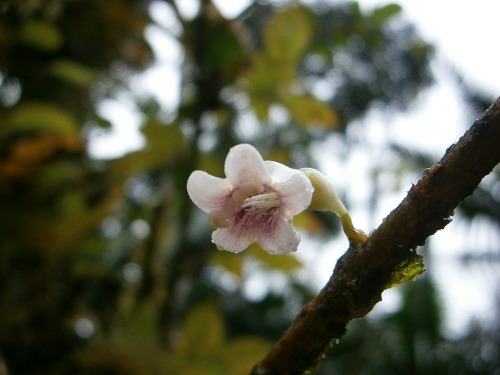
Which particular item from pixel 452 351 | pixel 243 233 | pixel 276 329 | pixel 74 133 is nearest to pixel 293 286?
pixel 276 329

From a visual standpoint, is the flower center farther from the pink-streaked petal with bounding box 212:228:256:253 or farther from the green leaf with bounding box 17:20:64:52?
the green leaf with bounding box 17:20:64:52

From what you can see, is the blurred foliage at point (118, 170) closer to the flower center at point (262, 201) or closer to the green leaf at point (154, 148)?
the green leaf at point (154, 148)

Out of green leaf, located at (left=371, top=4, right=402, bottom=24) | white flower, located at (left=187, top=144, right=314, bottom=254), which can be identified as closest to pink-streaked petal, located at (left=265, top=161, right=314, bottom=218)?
white flower, located at (left=187, top=144, right=314, bottom=254)

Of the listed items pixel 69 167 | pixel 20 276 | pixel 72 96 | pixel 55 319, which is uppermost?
pixel 72 96

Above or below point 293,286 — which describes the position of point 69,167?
below

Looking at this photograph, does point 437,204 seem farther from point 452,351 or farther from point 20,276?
Answer: point 452,351

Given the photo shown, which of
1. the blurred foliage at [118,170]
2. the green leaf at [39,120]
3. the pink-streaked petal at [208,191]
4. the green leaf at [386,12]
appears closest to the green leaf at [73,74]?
the blurred foliage at [118,170]

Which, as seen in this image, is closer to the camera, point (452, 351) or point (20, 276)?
point (20, 276)
